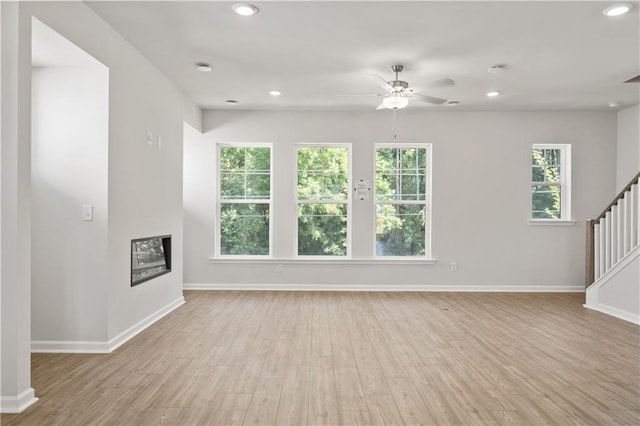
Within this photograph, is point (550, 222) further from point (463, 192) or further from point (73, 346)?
point (73, 346)

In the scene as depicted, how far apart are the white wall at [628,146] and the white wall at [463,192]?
106 mm

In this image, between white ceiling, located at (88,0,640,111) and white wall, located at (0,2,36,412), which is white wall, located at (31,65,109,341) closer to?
white ceiling, located at (88,0,640,111)

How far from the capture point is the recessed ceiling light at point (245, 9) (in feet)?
9.83

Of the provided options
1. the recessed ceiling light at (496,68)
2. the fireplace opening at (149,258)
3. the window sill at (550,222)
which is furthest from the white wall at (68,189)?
the window sill at (550,222)

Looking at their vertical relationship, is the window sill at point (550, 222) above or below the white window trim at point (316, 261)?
above

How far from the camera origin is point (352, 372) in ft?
9.92

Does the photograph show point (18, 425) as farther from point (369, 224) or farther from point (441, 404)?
point (369, 224)

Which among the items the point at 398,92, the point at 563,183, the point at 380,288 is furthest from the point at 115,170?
the point at 563,183

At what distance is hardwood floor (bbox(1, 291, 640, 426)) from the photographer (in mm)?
2410

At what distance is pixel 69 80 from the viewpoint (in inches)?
133

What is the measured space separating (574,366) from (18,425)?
3.78m

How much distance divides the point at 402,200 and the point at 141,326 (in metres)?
4.08

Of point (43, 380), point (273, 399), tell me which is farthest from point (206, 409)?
point (43, 380)

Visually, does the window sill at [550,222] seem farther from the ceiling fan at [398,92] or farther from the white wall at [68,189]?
the white wall at [68,189]
